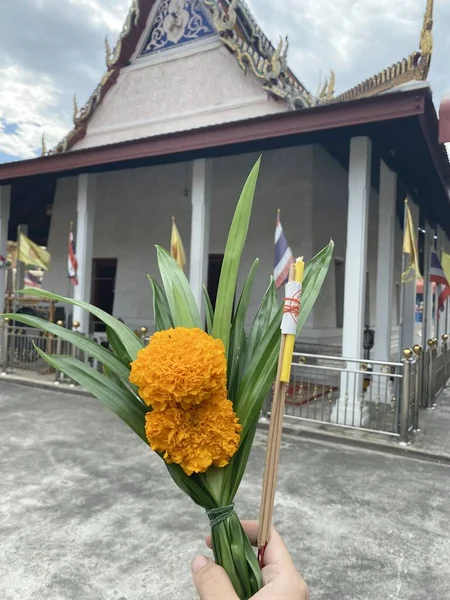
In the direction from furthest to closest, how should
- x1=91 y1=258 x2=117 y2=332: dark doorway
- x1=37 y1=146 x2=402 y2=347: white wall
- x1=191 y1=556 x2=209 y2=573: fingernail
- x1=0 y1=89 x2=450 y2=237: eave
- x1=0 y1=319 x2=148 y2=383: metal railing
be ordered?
x1=91 y1=258 x2=117 y2=332: dark doorway
x1=37 y1=146 x2=402 y2=347: white wall
x1=0 y1=319 x2=148 y2=383: metal railing
x1=0 y1=89 x2=450 y2=237: eave
x1=191 y1=556 x2=209 y2=573: fingernail

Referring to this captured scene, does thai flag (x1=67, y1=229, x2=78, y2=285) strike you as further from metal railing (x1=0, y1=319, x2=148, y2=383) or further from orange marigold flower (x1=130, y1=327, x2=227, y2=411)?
orange marigold flower (x1=130, y1=327, x2=227, y2=411)

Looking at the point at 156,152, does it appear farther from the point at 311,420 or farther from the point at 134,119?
the point at 311,420

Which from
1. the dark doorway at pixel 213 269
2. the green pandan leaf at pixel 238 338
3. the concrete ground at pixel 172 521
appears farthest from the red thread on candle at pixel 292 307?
the dark doorway at pixel 213 269

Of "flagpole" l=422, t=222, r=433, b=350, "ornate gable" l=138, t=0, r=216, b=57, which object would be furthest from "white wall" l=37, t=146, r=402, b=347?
"ornate gable" l=138, t=0, r=216, b=57

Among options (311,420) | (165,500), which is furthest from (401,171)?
(165,500)

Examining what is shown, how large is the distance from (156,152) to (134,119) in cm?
334

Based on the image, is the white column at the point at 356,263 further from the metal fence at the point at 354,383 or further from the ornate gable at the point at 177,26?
the ornate gable at the point at 177,26

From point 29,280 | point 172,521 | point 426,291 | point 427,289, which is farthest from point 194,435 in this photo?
point 29,280

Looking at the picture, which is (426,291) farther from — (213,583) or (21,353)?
(213,583)

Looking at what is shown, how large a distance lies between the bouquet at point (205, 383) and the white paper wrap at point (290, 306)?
117 millimetres

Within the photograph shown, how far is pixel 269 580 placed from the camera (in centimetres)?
116

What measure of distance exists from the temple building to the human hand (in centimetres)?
567

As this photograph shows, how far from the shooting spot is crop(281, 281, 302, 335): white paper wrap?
1122mm

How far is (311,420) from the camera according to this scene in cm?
615
